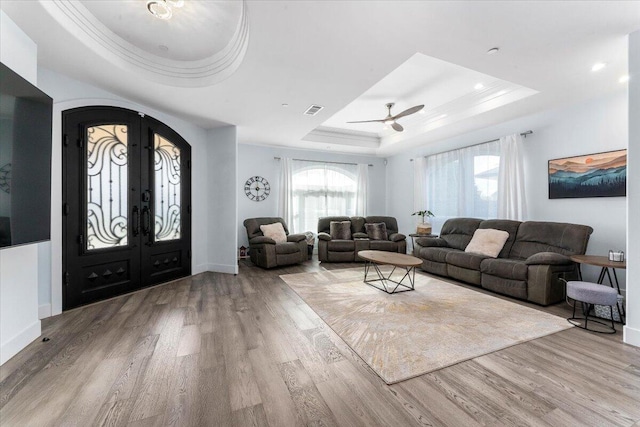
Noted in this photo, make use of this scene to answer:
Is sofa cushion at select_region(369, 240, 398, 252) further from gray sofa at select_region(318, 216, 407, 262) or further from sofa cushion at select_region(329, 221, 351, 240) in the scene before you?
sofa cushion at select_region(329, 221, 351, 240)

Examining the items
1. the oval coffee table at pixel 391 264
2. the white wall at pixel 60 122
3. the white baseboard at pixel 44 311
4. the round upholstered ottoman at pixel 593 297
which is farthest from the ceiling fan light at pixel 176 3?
the round upholstered ottoman at pixel 593 297

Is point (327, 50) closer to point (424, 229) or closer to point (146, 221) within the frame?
point (146, 221)

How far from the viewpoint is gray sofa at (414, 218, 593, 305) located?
327cm

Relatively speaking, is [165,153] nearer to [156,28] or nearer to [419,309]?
[156,28]

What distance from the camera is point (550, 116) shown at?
4.14 m

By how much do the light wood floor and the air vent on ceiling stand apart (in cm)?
305

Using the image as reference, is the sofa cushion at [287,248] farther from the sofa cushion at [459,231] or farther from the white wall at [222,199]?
the sofa cushion at [459,231]

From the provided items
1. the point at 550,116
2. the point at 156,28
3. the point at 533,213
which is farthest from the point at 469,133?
the point at 156,28

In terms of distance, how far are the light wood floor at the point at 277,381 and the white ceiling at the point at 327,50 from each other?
2.73 m

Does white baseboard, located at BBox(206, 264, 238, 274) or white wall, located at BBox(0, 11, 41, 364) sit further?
white baseboard, located at BBox(206, 264, 238, 274)

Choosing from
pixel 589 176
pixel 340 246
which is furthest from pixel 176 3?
pixel 589 176

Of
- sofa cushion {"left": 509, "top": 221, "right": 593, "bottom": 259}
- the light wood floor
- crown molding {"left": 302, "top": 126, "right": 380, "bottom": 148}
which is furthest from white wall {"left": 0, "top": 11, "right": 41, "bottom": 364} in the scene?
sofa cushion {"left": 509, "top": 221, "right": 593, "bottom": 259}

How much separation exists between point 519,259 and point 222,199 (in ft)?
16.9

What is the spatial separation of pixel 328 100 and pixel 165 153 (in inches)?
110
